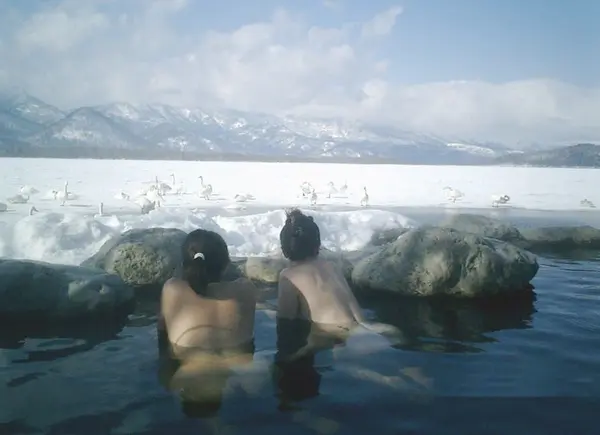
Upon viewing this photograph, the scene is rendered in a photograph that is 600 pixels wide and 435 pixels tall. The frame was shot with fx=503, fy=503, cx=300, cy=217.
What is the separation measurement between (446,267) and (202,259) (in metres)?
2.91

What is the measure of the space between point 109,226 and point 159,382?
5.35m

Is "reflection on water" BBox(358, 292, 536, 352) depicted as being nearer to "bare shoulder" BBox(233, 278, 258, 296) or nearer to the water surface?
the water surface

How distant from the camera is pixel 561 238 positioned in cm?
786

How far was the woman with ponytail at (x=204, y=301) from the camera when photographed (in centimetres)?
253

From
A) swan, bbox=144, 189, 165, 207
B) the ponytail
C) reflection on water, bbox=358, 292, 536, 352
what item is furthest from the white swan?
the ponytail

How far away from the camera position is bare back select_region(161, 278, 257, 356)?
2.58 metres

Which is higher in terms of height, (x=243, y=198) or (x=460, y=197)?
(x=460, y=197)

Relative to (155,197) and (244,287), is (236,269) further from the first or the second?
(155,197)

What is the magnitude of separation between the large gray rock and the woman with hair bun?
1690mm

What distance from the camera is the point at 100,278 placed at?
4.12 m

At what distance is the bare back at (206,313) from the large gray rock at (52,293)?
61.3 inches

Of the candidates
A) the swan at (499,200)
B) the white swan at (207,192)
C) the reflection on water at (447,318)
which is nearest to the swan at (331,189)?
the white swan at (207,192)

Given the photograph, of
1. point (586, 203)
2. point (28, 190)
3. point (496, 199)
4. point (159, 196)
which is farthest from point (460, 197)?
point (28, 190)

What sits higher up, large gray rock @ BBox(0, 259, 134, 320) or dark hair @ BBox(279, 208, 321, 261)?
dark hair @ BBox(279, 208, 321, 261)
